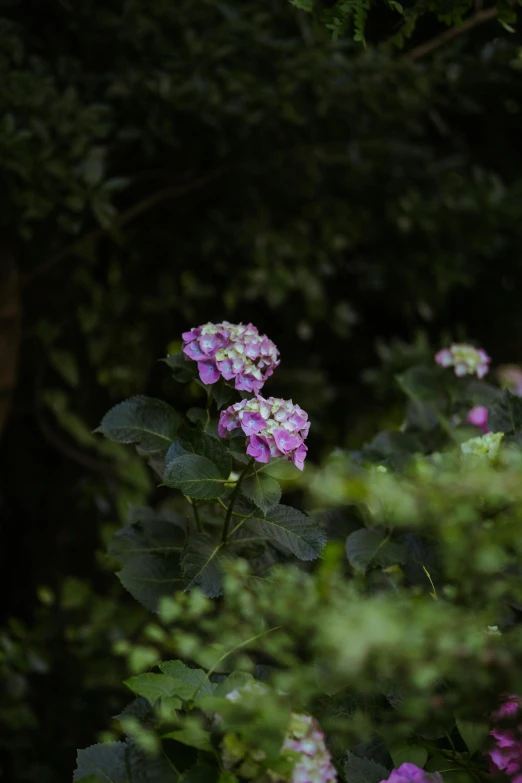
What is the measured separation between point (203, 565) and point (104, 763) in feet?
0.86

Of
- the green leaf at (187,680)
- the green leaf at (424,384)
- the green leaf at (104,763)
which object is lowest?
the green leaf at (424,384)

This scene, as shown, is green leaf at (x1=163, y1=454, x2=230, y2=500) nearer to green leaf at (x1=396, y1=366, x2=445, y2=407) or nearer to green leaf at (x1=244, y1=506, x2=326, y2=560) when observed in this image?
green leaf at (x1=244, y1=506, x2=326, y2=560)

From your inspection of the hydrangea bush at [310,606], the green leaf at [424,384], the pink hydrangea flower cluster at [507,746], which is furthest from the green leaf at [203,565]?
the green leaf at [424,384]

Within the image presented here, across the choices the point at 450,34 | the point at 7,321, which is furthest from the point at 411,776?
the point at 450,34

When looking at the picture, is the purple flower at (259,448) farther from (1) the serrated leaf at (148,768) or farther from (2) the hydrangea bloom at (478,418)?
(2) the hydrangea bloom at (478,418)

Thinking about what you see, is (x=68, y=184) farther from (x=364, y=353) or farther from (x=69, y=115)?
(x=364, y=353)

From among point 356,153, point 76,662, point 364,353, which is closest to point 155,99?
point 356,153

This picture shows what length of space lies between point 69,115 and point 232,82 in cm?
40

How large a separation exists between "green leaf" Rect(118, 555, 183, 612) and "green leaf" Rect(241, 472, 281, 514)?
199 mm

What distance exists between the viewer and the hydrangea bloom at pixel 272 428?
91 cm

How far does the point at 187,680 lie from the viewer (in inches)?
30.3

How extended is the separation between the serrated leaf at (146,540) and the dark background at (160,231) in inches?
28.0

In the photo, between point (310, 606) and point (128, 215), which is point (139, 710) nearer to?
point (310, 606)

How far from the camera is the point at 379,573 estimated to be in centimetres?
109
